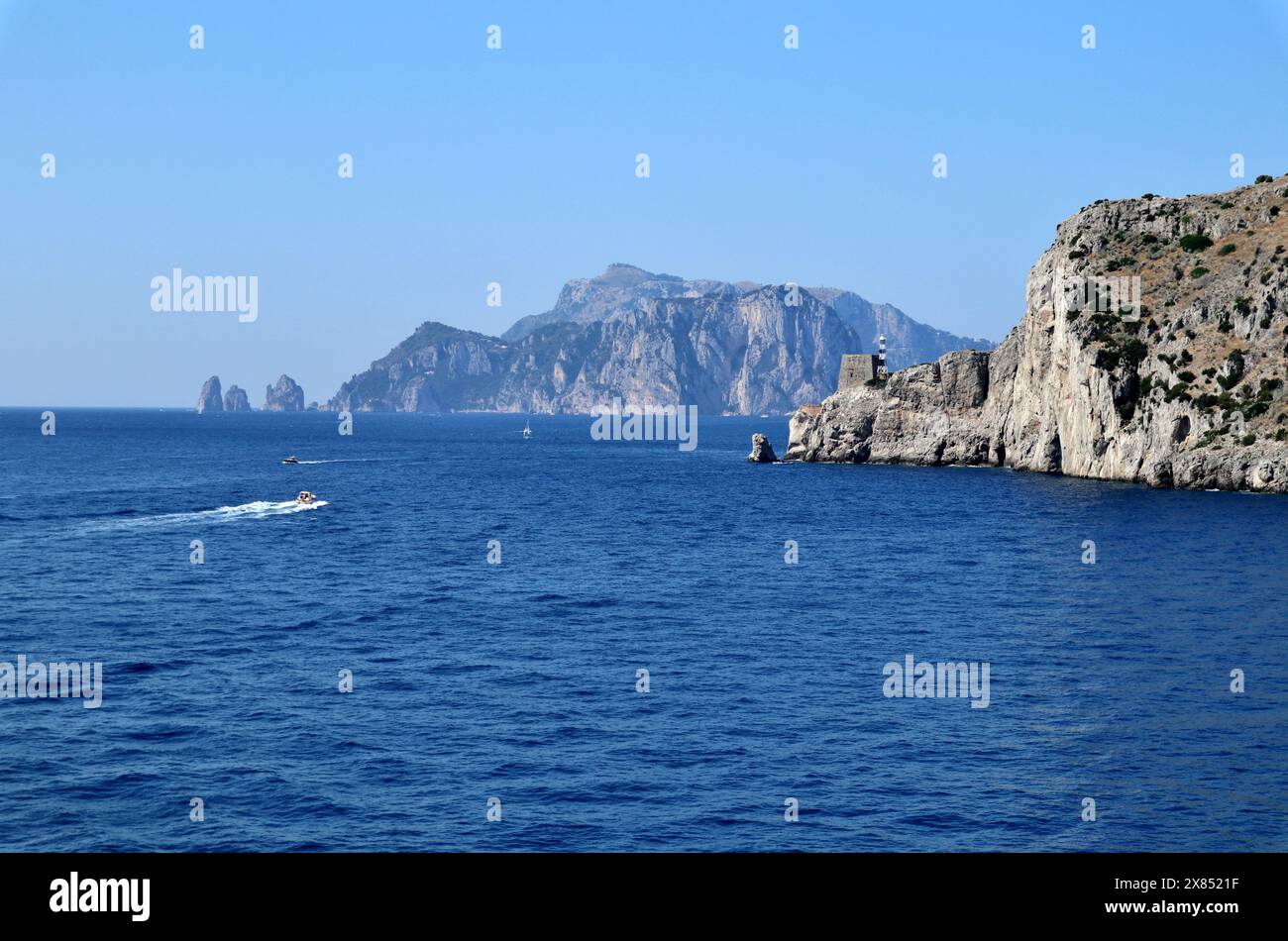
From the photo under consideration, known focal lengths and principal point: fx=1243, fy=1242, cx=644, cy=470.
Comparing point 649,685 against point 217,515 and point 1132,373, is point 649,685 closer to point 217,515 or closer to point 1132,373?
point 217,515

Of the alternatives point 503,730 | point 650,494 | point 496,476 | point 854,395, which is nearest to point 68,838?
point 503,730

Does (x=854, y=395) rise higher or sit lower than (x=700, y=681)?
higher

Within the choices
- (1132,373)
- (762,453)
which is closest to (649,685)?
(1132,373)

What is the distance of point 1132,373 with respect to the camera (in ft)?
449

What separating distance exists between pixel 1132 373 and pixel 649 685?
341 ft

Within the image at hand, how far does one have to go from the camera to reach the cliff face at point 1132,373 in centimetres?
12662

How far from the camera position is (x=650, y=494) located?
14375cm

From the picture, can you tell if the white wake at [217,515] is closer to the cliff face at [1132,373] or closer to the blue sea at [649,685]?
the blue sea at [649,685]

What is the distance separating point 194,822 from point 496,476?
142399 mm

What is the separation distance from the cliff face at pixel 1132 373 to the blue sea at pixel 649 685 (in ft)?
83.3

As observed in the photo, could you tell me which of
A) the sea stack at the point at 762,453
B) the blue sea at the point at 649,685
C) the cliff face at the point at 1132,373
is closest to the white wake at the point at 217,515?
the blue sea at the point at 649,685

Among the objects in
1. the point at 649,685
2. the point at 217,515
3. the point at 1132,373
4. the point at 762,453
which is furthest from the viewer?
the point at 762,453

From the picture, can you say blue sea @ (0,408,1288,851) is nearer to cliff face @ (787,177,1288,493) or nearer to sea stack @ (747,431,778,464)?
cliff face @ (787,177,1288,493)
